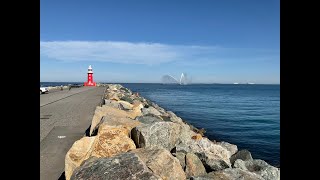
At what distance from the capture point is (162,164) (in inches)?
174

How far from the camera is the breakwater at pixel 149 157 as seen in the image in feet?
13.2

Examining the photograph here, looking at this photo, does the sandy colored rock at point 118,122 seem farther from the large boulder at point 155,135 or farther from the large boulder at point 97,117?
the large boulder at point 97,117

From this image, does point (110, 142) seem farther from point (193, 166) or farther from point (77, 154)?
point (193, 166)

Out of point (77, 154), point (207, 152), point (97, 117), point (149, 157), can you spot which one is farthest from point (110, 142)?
point (97, 117)

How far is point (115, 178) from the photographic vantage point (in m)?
3.83

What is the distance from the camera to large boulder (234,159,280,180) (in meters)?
5.71

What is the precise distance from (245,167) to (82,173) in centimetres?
362

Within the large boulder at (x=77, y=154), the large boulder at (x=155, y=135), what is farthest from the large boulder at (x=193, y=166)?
the large boulder at (x=77, y=154)

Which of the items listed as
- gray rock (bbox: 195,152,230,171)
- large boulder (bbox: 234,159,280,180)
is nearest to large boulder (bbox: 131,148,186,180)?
gray rock (bbox: 195,152,230,171)

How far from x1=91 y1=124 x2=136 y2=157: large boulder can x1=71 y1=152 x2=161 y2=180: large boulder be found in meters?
1.19

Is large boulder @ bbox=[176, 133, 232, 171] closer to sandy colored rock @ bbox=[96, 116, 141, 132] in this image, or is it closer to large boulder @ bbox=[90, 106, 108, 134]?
sandy colored rock @ bbox=[96, 116, 141, 132]

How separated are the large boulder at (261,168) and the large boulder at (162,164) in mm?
2065
